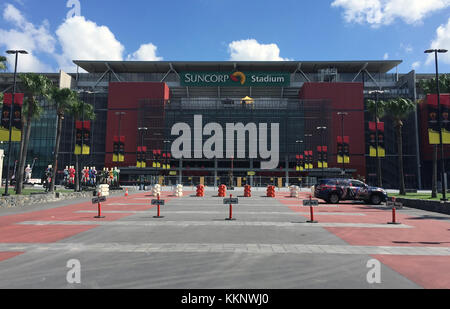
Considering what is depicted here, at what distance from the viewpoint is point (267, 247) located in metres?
8.20

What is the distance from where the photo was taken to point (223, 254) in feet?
24.3

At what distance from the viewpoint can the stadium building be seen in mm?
70562

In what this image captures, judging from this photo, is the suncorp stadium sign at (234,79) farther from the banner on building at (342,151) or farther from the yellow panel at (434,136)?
the yellow panel at (434,136)

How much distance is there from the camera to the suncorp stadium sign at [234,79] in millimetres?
75938

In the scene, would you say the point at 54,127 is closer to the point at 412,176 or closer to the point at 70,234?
the point at 70,234

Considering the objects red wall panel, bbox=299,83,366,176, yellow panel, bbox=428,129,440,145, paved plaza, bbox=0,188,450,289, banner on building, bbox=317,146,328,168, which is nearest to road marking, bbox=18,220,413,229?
paved plaza, bbox=0,188,450,289

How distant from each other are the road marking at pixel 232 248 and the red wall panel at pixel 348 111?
65.6 metres

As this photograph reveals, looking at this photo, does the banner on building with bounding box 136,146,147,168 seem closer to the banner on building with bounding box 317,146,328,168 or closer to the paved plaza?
the banner on building with bounding box 317,146,328,168

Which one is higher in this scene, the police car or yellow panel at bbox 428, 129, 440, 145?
yellow panel at bbox 428, 129, 440, 145

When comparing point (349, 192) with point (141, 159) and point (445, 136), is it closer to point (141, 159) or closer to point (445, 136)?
point (445, 136)

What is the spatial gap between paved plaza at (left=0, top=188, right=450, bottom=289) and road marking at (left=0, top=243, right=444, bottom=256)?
0.09 ft

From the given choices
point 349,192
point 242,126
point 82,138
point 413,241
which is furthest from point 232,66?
point 413,241
